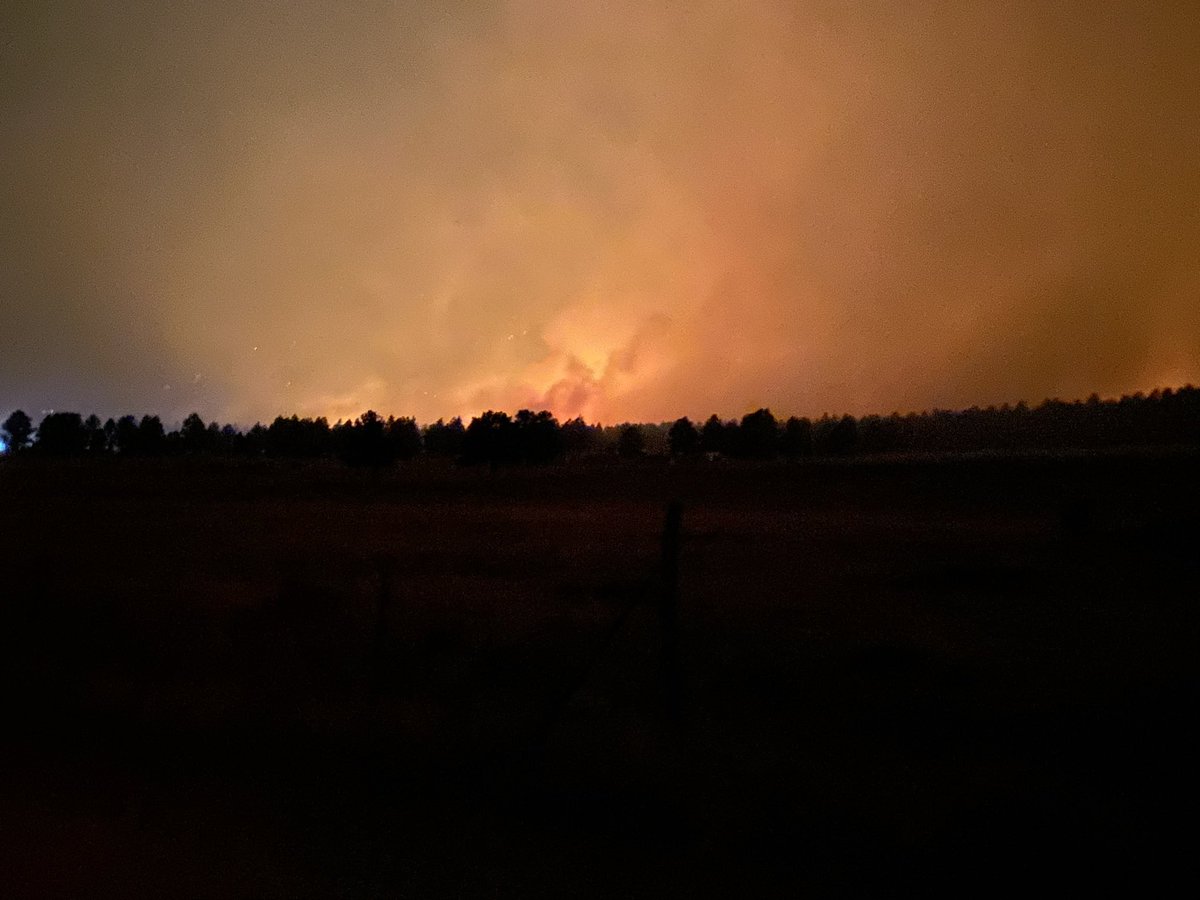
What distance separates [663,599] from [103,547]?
25.3 metres

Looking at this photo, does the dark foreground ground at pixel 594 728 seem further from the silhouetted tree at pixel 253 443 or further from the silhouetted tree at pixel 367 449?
the silhouetted tree at pixel 253 443

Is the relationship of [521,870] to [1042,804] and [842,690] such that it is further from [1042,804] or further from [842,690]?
[842,690]

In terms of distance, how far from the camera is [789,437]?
162750 mm

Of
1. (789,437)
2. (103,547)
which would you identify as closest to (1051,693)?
(103,547)

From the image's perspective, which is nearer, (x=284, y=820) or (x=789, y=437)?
(x=284, y=820)

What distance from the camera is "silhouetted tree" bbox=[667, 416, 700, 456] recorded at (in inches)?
6506

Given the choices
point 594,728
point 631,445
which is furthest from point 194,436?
point 594,728

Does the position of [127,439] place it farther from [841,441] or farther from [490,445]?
[841,441]

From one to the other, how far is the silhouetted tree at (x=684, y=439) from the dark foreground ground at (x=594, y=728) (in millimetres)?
140608

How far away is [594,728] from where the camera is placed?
30.5 feet

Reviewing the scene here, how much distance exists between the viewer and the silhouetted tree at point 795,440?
505 feet

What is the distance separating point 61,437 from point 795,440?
143 meters

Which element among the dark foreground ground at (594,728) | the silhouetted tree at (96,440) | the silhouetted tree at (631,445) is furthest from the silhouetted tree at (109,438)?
the dark foreground ground at (594,728)

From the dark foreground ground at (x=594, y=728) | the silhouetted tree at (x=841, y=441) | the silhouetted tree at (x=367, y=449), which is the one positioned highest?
the silhouetted tree at (x=841, y=441)
